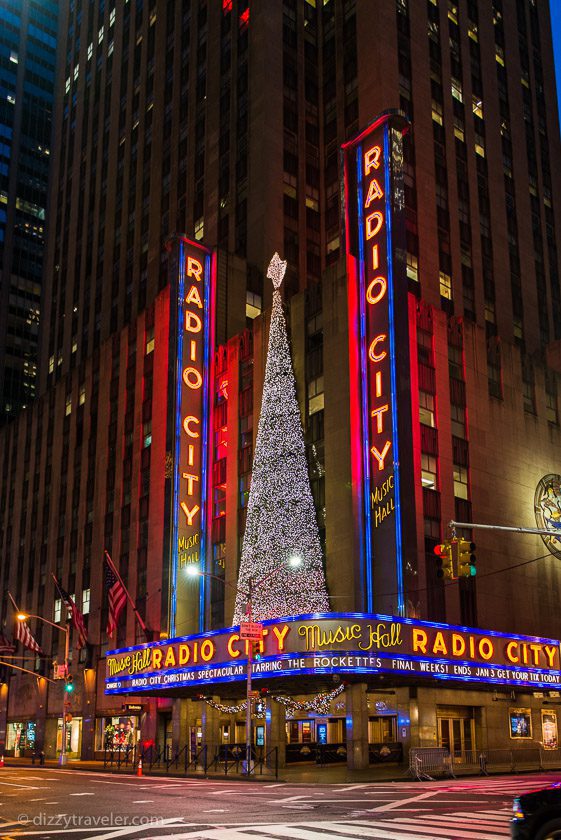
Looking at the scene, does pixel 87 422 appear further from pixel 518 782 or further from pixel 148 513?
pixel 518 782

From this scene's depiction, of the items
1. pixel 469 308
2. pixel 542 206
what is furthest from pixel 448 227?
pixel 542 206

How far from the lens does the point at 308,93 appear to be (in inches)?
2862

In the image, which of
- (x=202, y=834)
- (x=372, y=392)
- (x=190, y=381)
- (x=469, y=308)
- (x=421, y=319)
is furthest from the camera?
(x=469, y=308)

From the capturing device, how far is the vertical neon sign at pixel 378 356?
42469 mm

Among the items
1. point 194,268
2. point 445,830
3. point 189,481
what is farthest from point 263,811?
point 194,268

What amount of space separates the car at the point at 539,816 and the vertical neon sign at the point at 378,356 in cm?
3095

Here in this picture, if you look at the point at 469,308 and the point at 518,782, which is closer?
the point at 518,782

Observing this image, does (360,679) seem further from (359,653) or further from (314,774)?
(314,774)

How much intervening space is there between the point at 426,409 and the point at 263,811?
3001cm

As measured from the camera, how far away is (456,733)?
1734 inches

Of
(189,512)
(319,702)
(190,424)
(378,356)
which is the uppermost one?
(378,356)

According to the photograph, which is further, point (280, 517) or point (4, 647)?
point (4, 647)

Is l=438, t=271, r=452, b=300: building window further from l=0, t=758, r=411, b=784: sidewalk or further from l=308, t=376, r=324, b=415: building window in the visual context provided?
l=0, t=758, r=411, b=784: sidewalk

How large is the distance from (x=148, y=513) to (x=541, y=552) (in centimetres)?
2681
